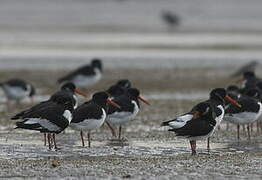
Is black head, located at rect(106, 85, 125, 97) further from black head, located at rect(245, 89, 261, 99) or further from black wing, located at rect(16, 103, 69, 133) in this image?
black wing, located at rect(16, 103, 69, 133)

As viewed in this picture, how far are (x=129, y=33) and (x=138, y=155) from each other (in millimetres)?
34441

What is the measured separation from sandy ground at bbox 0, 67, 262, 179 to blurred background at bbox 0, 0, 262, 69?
37.6ft

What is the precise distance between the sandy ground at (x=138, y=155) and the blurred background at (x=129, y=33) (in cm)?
1146

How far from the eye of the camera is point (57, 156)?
40.3ft

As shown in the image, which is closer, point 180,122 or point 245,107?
point 180,122

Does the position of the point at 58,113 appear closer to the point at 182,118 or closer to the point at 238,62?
the point at 182,118

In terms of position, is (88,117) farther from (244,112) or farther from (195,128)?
(244,112)

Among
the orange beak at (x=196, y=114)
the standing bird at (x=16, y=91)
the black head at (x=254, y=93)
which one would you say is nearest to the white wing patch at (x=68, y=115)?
the orange beak at (x=196, y=114)

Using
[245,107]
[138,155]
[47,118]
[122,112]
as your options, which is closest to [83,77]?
[122,112]

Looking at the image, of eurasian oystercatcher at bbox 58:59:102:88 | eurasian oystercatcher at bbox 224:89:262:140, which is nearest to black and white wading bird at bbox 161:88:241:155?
eurasian oystercatcher at bbox 224:89:262:140

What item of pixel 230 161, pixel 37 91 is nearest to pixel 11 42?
pixel 37 91

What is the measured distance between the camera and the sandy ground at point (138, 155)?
10.5m

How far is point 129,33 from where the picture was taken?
4662 cm

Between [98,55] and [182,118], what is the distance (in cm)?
2083
